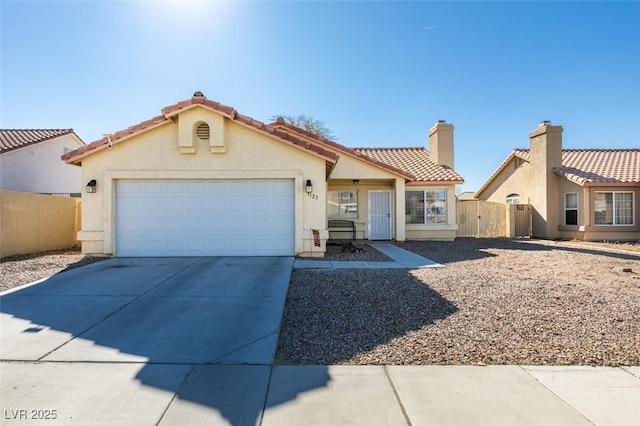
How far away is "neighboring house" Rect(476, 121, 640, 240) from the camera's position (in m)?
17.0

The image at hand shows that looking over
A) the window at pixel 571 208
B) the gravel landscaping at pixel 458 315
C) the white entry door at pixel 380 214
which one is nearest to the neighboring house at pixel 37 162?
the gravel landscaping at pixel 458 315

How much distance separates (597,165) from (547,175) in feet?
10.5

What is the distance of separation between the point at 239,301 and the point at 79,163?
848 centimetres

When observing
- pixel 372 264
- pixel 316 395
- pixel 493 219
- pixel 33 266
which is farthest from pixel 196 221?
pixel 493 219

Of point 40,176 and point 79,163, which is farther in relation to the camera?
point 40,176

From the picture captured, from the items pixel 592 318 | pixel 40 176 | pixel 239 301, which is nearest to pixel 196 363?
pixel 239 301

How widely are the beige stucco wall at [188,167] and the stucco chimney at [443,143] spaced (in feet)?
33.2

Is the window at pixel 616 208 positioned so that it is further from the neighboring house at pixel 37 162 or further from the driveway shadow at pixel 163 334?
the neighboring house at pixel 37 162

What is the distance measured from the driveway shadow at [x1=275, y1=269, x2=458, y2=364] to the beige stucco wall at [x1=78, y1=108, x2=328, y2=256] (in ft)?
10.8

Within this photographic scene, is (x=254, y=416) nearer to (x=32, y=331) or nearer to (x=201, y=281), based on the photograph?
(x=32, y=331)

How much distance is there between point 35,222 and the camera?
12203 millimetres

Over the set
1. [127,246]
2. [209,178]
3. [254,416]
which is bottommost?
[254,416]

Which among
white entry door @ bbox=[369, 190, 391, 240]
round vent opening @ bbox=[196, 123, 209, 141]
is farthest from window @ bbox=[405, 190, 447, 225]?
round vent opening @ bbox=[196, 123, 209, 141]

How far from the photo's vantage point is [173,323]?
505cm
